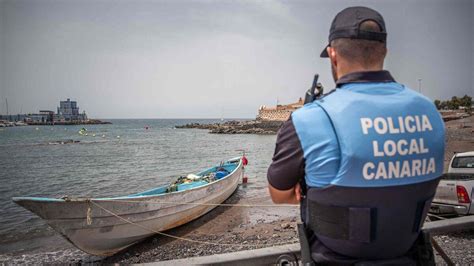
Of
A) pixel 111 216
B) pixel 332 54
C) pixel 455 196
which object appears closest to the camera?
pixel 332 54

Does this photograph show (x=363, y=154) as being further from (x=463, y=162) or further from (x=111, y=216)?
(x=463, y=162)

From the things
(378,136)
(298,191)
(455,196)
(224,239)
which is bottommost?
(224,239)

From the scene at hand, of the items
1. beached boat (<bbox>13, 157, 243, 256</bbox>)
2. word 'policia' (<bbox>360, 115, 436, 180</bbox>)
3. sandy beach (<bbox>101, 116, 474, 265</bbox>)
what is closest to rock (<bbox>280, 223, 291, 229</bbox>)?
sandy beach (<bbox>101, 116, 474, 265</bbox>)

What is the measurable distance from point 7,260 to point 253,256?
9.27m

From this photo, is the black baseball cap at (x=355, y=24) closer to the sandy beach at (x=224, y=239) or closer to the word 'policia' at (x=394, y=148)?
the word 'policia' at (x=394, y=148)

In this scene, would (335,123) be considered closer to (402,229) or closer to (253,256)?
(402,229)

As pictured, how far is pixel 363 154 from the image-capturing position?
154 cm

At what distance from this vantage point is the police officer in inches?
61.5

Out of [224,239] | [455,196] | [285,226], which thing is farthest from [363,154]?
[285,226]

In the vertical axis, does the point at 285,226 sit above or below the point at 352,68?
below

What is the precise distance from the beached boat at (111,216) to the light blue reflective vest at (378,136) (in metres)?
7.66

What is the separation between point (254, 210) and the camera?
14.1m

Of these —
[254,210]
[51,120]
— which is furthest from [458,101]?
[51,120]

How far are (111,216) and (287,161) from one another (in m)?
8.25
